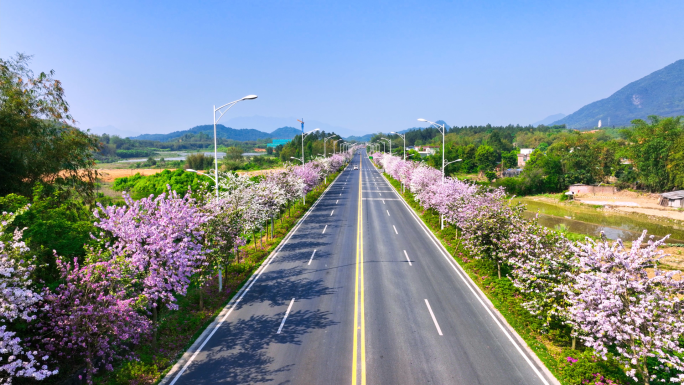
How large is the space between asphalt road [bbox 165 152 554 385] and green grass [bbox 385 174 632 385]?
67 centimetres

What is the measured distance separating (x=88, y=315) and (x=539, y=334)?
1683cm

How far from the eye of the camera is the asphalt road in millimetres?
11992

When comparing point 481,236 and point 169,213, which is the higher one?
point 169,213

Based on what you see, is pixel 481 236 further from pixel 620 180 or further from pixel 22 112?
pixel 620 180

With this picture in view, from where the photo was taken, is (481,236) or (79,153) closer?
(481,236)

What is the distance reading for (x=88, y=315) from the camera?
10500mm

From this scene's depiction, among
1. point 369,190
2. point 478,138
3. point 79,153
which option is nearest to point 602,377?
point 79,153

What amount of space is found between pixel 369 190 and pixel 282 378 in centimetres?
5305

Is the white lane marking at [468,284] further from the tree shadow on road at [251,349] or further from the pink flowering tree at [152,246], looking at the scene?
the pink flowering tree at [152,246]

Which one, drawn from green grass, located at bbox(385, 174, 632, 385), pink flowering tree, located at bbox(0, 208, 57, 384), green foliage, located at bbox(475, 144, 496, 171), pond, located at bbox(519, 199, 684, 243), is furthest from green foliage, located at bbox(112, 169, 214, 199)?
green foliage, located at bbox(475, 144, 496, 171)

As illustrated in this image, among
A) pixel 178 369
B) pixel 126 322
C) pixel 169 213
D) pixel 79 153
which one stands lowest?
pixel 178 369

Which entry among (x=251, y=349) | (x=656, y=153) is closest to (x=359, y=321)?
(x=251, y=349)

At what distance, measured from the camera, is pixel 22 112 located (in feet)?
66.7

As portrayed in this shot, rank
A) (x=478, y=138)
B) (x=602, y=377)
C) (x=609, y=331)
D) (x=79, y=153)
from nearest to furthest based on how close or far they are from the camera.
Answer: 1. (x=609, y=331)
2. (x=602, y=377)
3. (x=79, y=153)
4. (x=478, y=138)
